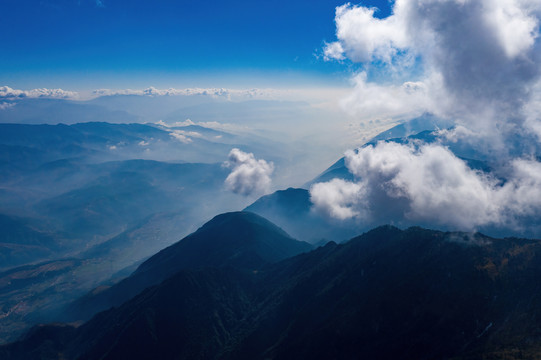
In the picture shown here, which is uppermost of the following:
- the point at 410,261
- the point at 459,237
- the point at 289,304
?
the point at 459,237

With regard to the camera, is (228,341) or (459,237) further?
(228,341)

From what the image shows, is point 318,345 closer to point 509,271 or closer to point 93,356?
point 509,271

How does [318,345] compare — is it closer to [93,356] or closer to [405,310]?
[405,310]

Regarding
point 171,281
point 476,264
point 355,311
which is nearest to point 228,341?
point 171,281

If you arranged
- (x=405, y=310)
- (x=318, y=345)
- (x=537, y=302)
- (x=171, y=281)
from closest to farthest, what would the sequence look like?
(x=537, y=302) < (x=405, y=310) < (x=318, y=345) < (x=171, y=281)

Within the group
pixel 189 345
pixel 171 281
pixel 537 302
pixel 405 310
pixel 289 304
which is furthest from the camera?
pixel 171 281

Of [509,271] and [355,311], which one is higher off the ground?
[509,271]
